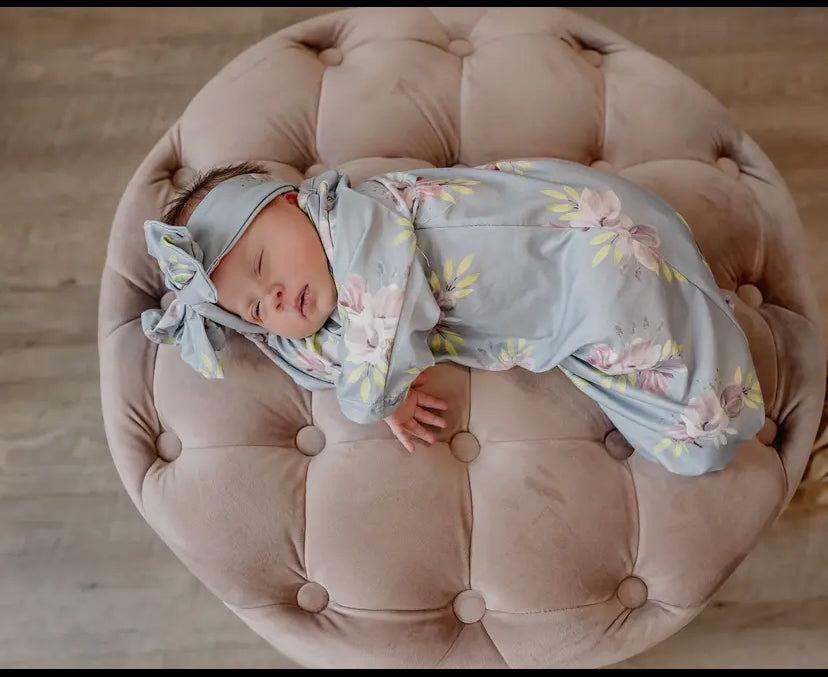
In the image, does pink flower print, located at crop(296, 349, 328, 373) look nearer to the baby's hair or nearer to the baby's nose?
the baby's nose

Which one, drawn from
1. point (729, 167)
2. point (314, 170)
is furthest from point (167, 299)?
point (729, 167)

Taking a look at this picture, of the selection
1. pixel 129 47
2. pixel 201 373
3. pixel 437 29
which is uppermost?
pixel 437 29

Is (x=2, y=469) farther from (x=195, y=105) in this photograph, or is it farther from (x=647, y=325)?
(x=647, y=325)

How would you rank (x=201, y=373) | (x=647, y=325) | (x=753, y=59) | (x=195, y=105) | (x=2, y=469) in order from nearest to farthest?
(x=647, y=325)
(x=201, y=373)
(x=195, y=105)
(x=2, y=469)
(x=753, y=59)

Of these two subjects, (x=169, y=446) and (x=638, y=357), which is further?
(x=169, y=446)

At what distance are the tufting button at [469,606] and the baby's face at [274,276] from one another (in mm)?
400

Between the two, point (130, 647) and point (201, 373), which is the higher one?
point (201, 373)

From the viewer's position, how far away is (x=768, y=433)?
1.01m

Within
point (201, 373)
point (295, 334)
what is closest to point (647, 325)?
point (295, 334)

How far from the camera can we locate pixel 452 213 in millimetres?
940

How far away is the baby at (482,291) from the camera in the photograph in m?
0.90

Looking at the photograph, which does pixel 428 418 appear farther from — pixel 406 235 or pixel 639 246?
pixel 639 246

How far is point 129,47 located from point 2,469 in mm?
913

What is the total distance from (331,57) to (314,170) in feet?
0.67
